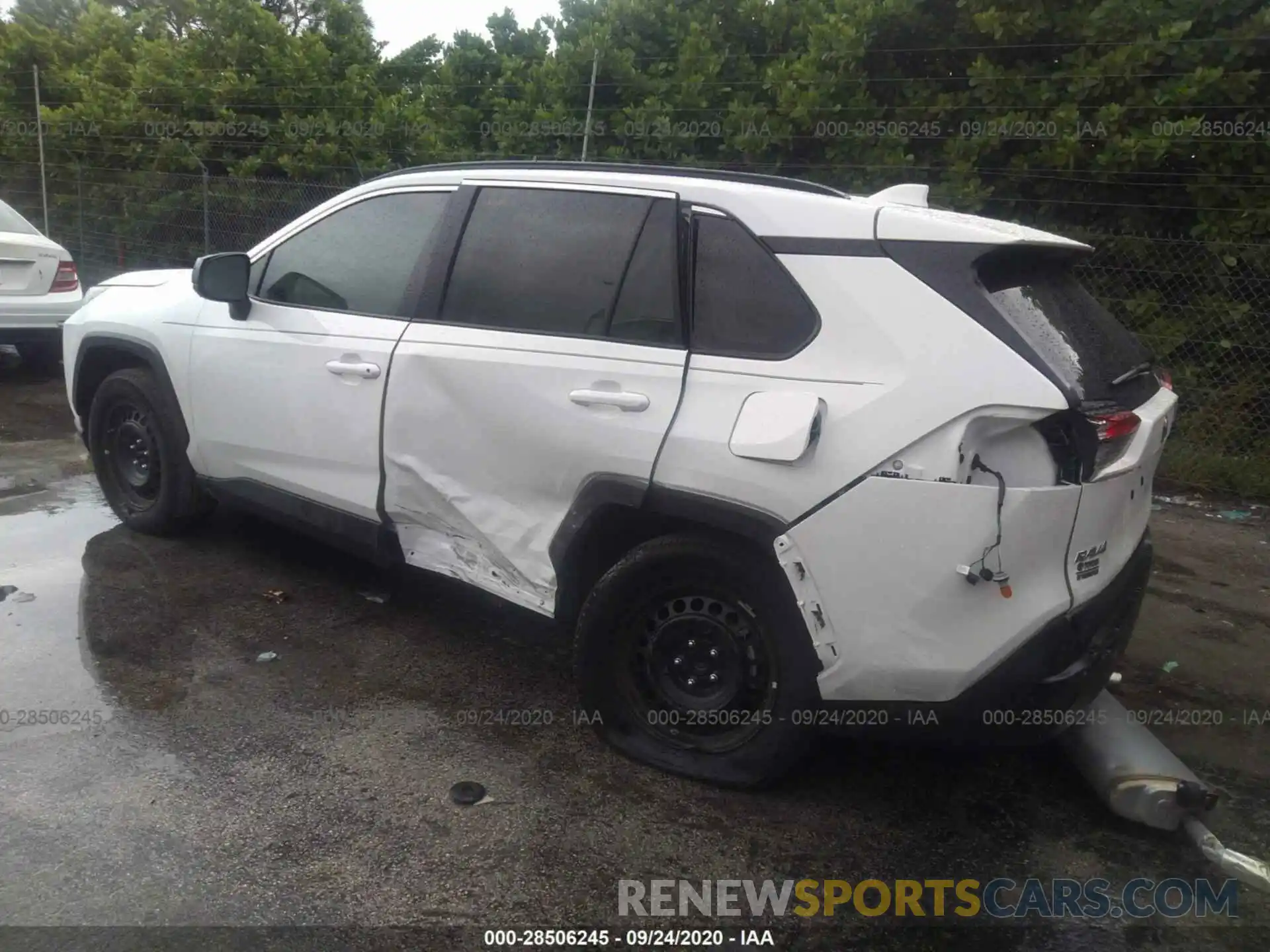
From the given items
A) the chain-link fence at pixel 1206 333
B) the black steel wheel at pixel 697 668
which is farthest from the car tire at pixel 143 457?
the chain-link fence at pixel 1206 333

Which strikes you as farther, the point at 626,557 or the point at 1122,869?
the point at 626,557

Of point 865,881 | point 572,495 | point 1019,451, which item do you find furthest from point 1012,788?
point 572,495

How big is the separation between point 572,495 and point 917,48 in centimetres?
609

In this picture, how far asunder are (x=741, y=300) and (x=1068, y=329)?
961 millimetres

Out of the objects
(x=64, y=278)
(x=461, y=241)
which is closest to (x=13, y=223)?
(x=64, y=278)

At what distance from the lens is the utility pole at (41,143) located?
40.6 feet

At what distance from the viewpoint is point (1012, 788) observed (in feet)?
11.7

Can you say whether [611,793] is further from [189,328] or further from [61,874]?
[189,328]

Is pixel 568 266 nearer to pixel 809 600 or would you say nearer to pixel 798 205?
pixel 798 205

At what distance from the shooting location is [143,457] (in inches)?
205

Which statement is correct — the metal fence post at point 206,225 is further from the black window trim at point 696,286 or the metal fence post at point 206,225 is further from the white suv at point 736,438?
the black window trim at point 696,286

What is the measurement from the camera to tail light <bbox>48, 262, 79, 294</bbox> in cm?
872

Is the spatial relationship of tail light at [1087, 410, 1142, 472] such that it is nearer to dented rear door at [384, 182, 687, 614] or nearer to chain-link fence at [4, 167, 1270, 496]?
dented rear door at [384, 182, 687, 614]

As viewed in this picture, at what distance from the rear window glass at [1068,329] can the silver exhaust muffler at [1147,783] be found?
1051 millimetres
